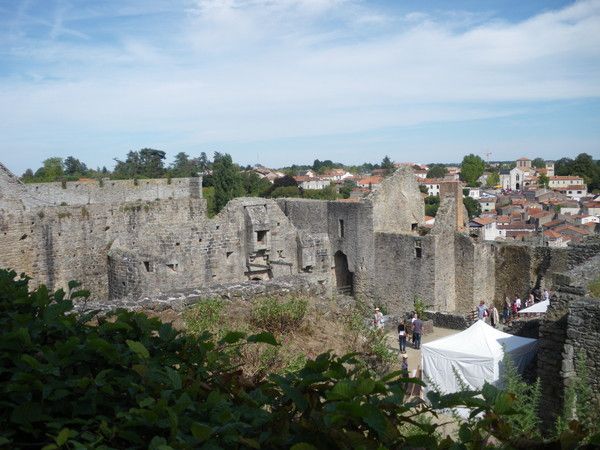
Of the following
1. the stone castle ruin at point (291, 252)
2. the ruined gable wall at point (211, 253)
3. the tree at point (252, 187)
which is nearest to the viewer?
the stone castle ruin at point (291, 252)

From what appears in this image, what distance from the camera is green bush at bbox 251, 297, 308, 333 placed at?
773 centimetres

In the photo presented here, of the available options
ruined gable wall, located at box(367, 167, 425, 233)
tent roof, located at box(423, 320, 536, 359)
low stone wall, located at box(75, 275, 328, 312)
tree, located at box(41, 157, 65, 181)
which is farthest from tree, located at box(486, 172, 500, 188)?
low stone wall, located at box(75, 275, 328, 312)

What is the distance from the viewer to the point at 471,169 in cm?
14862

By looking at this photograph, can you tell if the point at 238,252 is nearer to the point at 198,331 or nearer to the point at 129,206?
the point at 129,206

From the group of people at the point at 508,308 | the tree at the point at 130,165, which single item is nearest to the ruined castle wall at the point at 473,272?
the group of people at the point at 508,308

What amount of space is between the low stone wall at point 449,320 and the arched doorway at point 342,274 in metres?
4.53

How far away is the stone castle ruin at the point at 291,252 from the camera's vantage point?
32.2 feet

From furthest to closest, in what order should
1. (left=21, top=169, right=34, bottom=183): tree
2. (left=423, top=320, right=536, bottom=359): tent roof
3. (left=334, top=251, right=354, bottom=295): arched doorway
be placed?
(left=21, top=169, right=34, bottom=183): tree → (left=334, top=251, right=354, bottom=295): arched doorway → (left=423, top=320, right=536, bottom=359): tent roof

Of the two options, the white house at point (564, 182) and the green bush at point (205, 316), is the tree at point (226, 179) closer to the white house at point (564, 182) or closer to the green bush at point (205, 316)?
the green bush at point (205, 316)

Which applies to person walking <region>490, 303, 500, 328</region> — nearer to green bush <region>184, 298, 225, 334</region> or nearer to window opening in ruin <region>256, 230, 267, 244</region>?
window opening in ruin <region>256, 230, 267, 244</region>

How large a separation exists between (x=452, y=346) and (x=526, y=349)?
4.72 ft

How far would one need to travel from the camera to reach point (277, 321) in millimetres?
7770

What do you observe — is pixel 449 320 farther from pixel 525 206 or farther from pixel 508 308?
pixel 525 206

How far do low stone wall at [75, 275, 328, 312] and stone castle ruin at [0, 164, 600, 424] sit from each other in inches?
1.8
